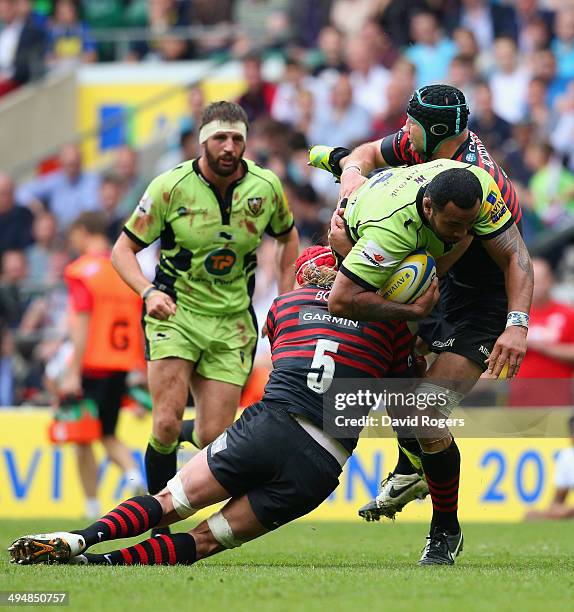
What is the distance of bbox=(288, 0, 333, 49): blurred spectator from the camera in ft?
64.9

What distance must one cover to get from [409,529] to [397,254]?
4.67 meters

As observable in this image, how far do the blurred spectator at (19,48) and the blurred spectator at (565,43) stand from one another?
8096 mm

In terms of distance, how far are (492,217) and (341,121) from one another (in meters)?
10.1

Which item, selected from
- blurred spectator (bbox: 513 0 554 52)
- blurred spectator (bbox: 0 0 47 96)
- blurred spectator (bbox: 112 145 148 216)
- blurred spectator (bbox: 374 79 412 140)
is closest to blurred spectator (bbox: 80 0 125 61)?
blurred spectator (bbox: 0 0 47 96)

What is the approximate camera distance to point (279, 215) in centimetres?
925

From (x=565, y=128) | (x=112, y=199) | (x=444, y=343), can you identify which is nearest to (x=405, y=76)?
(x=565, y=128)

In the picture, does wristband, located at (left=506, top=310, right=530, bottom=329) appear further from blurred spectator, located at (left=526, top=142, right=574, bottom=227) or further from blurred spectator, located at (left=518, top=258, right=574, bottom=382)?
blurred spectator, located at (left=526, top=142, right=574, bottom=227)

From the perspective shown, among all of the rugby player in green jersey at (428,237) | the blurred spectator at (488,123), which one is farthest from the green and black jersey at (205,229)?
the blurred spectator at (488,123)

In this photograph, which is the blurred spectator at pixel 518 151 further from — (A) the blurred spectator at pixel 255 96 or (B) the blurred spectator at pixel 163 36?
(B) the blurred spectator at pixel 163 36

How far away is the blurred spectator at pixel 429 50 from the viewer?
1728 cm

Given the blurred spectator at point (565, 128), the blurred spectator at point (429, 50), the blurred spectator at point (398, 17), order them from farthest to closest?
the blurred spectator at point (398, 17), the blurred spectator at point (429, 50), the blurred spectator at point (565, 128)

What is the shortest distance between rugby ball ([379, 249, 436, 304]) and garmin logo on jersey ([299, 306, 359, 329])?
29 centimetres

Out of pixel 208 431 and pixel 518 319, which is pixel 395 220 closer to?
pixel 518 319

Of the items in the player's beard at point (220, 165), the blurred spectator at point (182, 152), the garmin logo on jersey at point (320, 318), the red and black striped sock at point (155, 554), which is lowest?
the red and black striped sock at point (155, 554)
